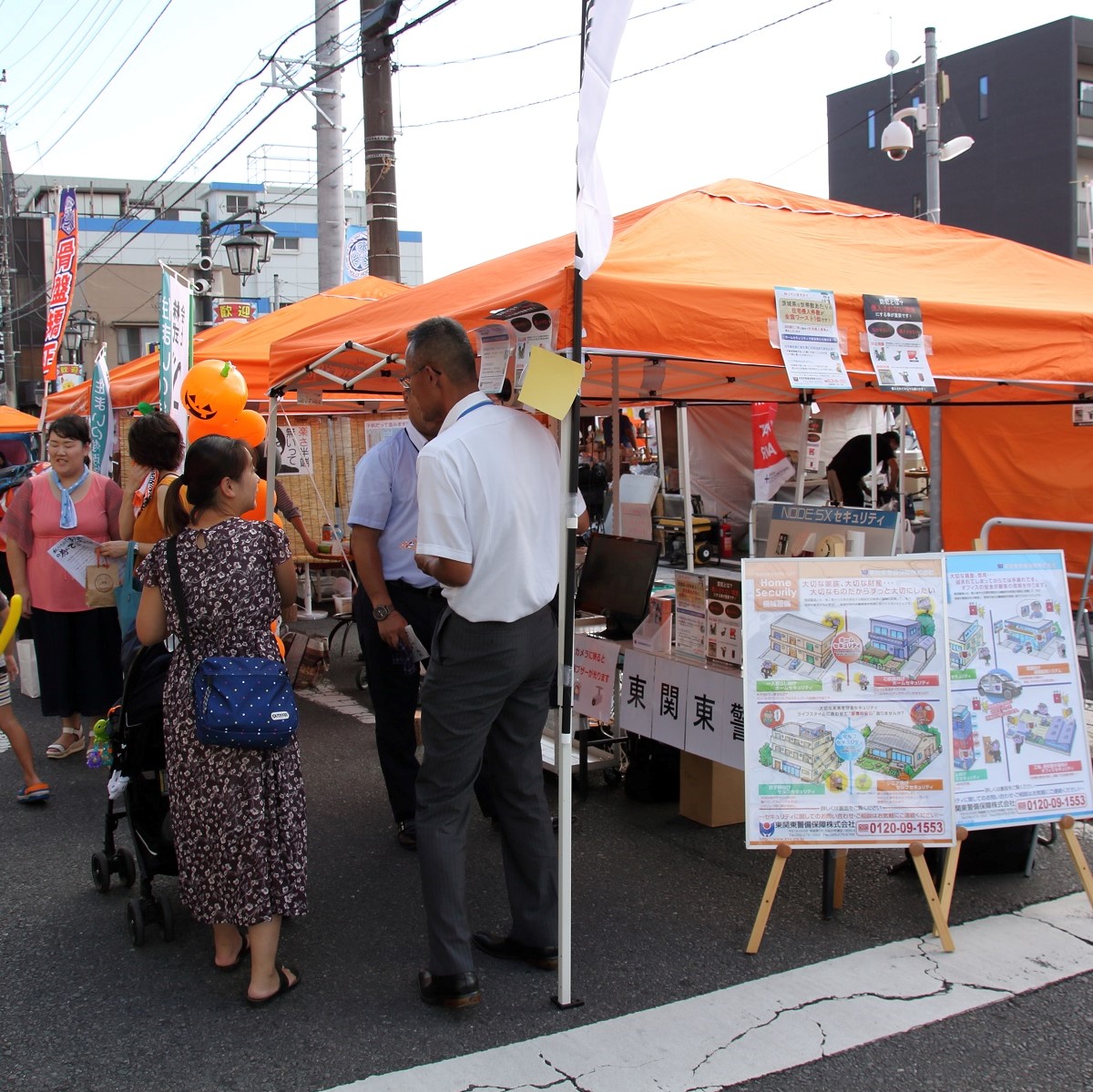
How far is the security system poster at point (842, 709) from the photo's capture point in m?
3.33

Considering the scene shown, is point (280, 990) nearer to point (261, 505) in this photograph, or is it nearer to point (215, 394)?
point (261, 505)

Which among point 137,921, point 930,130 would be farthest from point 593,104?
point 930,130

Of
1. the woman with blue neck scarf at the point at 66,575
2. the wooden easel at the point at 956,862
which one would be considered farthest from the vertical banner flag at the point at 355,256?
the wooden easel at the point at 956,862

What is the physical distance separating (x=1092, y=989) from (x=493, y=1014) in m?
1.88

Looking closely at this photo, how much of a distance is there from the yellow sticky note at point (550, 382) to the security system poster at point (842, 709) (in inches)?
35.8

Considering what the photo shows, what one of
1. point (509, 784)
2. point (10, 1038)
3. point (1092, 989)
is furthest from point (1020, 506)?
point (10, 1038)

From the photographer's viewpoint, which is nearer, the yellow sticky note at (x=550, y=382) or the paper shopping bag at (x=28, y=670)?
the yellow sticky note at (x=550, y=382)

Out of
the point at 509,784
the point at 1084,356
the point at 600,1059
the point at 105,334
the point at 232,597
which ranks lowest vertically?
the point at 600,1059

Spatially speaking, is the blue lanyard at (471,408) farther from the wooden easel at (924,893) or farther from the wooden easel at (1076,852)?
the wooden easel at (1076,852)

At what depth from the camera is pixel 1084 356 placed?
4070 millimetres

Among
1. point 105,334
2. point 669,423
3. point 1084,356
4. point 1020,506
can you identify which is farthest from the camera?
point 105,334

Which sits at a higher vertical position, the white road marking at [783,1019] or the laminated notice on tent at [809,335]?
the laminated notice on tent at [809,335]

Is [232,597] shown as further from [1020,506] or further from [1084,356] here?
[1020,506]

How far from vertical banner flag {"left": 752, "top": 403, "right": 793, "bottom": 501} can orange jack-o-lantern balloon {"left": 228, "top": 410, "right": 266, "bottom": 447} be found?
6.26m
